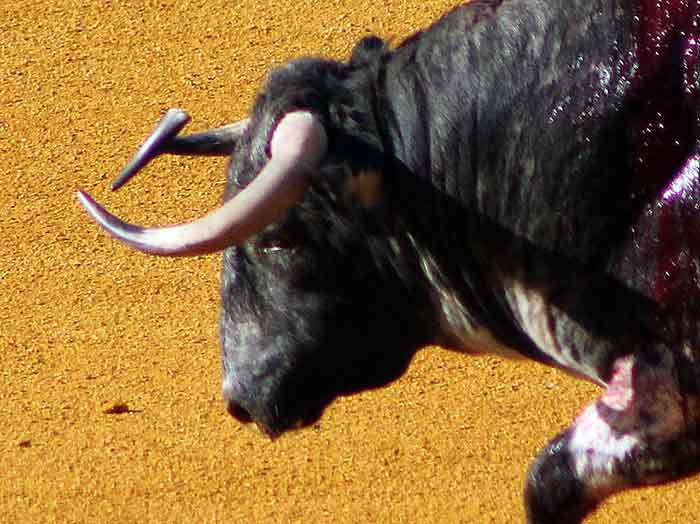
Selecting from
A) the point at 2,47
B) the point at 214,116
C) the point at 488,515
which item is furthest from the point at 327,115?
the point at 2,47

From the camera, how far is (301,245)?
11.7 ft

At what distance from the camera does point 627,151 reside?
10.7 ft

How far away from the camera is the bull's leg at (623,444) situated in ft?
10.9

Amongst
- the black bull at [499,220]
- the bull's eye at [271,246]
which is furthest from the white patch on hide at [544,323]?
the bull's eye at [271,246]

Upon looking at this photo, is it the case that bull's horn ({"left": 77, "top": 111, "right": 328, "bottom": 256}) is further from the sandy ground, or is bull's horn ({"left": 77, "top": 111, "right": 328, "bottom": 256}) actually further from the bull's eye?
the sandy ground

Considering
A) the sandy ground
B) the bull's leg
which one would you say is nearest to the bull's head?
the bull's leg

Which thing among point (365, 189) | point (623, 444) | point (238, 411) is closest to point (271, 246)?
point (365, 189)

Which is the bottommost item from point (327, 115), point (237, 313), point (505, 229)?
point (237, 313)

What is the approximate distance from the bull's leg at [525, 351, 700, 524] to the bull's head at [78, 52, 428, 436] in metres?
0.48

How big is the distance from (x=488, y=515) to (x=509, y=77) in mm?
2012

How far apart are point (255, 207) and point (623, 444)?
90 centimetres

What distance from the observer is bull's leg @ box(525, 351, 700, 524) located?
3.32 m

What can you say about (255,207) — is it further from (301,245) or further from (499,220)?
(499,220)

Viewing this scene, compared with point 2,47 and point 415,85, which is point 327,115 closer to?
point 415,85
